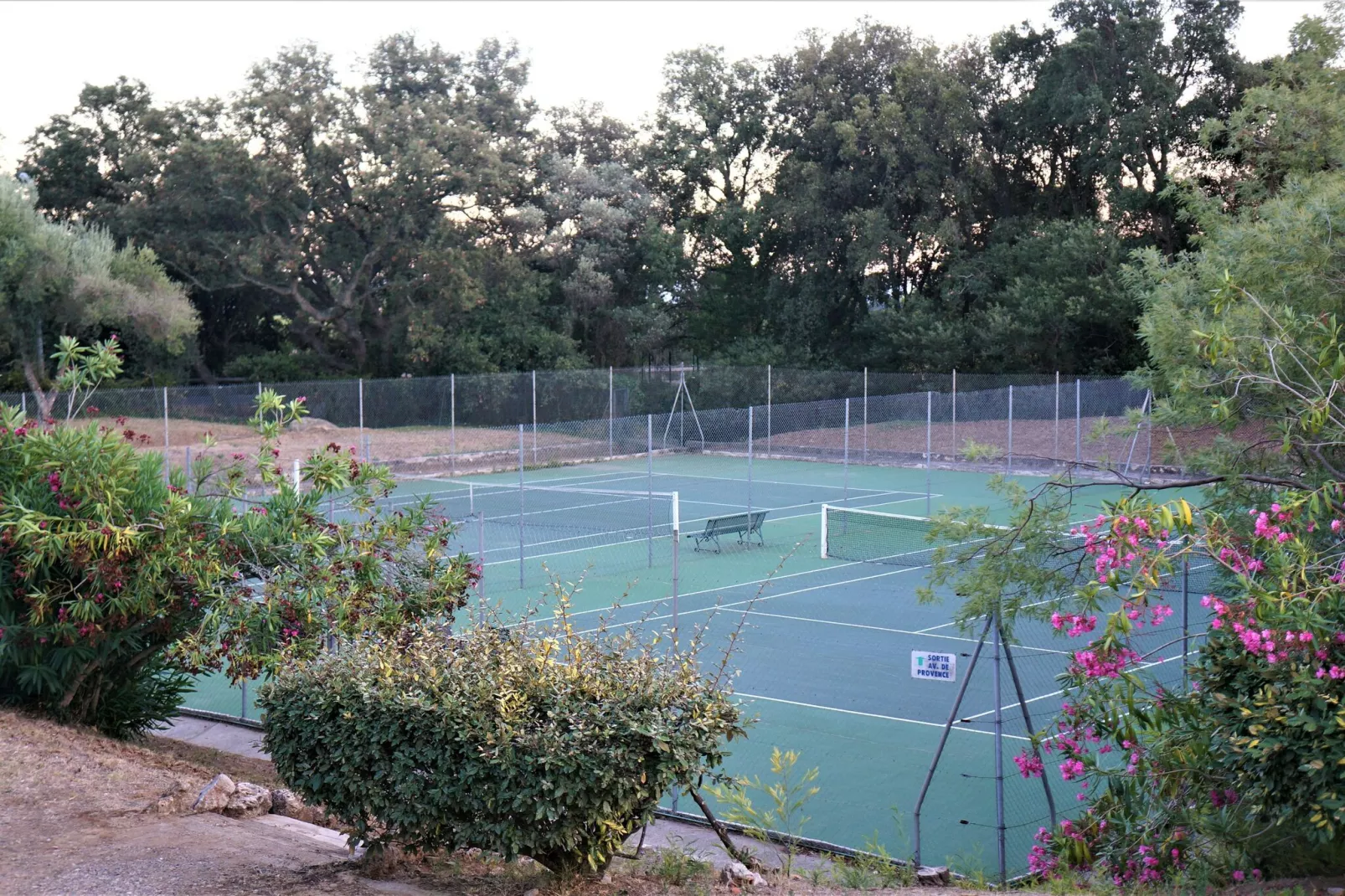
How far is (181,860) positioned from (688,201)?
49.1 m

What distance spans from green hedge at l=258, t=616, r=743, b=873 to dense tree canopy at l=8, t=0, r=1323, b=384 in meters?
37.8

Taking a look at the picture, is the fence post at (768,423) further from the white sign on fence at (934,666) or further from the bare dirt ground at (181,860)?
→ the bare dirt ground at (181,860)

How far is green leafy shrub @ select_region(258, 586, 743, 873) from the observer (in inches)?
216

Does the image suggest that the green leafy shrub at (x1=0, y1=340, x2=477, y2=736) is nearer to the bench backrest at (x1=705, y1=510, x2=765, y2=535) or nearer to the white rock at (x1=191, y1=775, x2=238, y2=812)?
the white rock at (x1=191, y1=775, x2=238, y2=812)

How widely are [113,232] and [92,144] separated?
535cm

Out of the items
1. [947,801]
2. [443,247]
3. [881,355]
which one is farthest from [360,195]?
[947,801]

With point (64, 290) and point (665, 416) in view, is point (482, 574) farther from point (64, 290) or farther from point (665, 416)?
point (665, 416)

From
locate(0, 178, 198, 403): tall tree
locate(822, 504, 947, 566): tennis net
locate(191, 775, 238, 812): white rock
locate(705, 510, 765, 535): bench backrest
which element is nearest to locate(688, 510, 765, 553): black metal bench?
locate(705, 510, 765, 535): bench backrest

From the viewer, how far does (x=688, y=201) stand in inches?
2122

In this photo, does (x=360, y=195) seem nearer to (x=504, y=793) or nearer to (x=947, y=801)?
(x=947, y=801)

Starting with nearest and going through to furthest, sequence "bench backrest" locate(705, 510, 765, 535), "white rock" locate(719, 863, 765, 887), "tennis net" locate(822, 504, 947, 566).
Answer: "white rock" locate(719, 863, 765, 887)
"tennis net" locate(822, 504, 947, 566)
"bench backrest" locate(705, 510, 765, 535)

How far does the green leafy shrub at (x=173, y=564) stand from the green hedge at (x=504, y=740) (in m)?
1.93

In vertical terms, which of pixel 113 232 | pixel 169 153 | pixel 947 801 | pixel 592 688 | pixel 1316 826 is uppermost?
pixel 169 153

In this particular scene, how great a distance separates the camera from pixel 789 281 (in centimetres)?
5091
